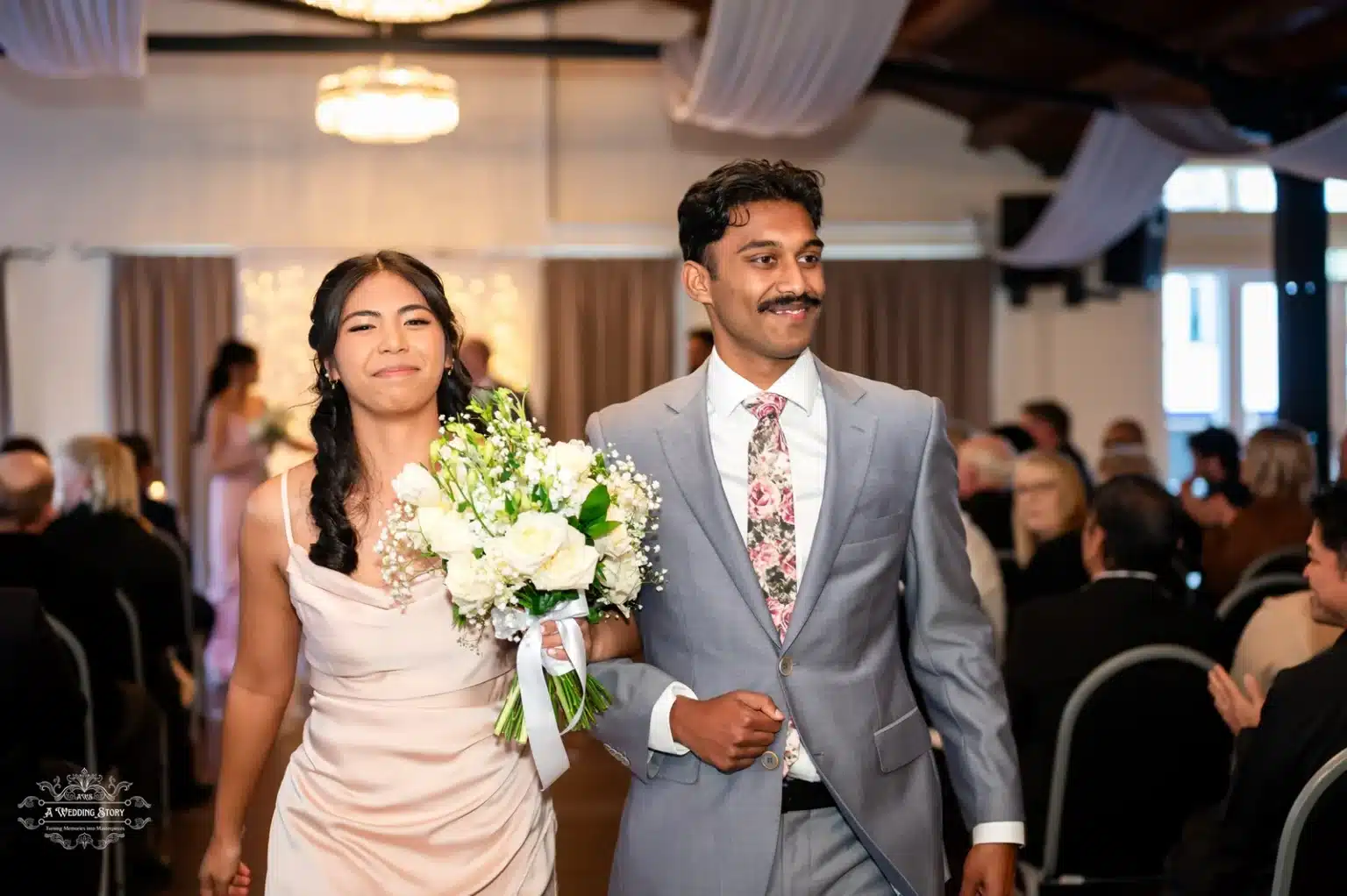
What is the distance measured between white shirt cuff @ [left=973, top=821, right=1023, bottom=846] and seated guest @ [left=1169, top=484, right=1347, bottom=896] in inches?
28.1

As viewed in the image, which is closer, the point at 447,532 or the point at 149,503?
the point at 447,532

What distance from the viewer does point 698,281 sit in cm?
245

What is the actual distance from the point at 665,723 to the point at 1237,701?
57.9 inches

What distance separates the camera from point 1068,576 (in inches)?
204

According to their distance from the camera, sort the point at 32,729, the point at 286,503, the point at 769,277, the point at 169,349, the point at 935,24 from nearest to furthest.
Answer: the point at 769,277 → the point at 286,503 → the point at 32,729 → the point at 935,24 → the point at 169,349

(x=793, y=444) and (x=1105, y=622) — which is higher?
(x=793, y=444)

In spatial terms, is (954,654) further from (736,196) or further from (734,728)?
(736,196)

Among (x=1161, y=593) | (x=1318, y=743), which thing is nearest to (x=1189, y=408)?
(x=1161, y=593)

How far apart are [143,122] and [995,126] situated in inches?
245

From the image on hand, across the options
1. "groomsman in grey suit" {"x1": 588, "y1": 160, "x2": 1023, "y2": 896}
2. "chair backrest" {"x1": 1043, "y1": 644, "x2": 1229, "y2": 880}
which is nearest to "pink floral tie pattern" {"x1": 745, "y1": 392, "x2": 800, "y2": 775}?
"groomsman in grey suit" {"x1": 588, "y1": 160, "x2": 1023, "y2": 896}

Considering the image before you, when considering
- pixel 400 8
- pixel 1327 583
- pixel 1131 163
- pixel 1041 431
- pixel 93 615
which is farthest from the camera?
pixel 1041 431

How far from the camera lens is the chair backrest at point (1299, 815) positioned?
2635 mm

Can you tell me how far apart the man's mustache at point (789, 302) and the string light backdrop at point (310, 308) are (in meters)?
9.17

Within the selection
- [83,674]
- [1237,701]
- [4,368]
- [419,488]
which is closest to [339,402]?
[419,488]
